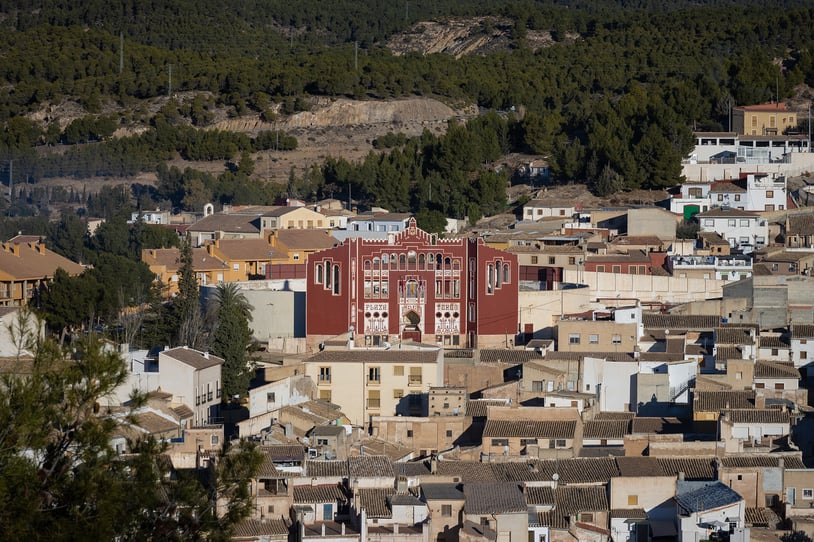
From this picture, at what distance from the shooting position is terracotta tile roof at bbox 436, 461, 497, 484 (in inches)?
1054

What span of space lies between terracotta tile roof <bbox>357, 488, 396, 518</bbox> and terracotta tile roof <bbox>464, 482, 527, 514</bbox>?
3.58 ft

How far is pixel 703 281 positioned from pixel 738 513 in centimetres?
1868

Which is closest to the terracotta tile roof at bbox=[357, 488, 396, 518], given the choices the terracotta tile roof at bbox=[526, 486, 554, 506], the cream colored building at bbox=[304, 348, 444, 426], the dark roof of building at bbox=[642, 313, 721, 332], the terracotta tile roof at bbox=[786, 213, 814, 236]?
the terracotta tile roof at bbox=[526, 486, 554, 506]

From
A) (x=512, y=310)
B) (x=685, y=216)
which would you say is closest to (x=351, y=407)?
(x=512, y=310)

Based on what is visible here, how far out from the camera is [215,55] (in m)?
93.8

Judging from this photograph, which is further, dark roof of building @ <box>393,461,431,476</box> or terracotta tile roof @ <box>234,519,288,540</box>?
dark roof of building @ <box>393,461,431,476</box>

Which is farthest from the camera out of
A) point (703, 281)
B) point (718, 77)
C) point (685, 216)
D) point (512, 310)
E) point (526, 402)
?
point (718, 77)

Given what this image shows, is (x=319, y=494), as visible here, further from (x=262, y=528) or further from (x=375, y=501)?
(x=262, y=528)

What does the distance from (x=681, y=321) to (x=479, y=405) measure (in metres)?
7.56

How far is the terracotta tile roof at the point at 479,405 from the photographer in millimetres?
31281

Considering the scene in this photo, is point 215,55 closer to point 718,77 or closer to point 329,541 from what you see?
point 718,77

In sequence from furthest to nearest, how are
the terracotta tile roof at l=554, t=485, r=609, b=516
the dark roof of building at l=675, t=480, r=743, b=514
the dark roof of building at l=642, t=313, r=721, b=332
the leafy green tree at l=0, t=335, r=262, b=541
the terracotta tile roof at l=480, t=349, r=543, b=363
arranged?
the dark roof of building at l=642, t=313, r=721, b=332 < the terracotta tile roof at l=480, t=349, r=543, b=363 < the terracotta tile roof at l=554, t=485, r=609, b=516 < the dark roof of building at l=675, t=480, r=743, b=514 < the leafy green tree at l=0, t=335, r=262, b=541

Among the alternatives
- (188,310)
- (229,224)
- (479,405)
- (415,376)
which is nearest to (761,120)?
(229,224)

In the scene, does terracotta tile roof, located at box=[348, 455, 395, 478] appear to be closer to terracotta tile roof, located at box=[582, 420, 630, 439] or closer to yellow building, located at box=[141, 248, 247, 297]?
terracotta tile roof, located at box=[582, 420, 630, 439]
